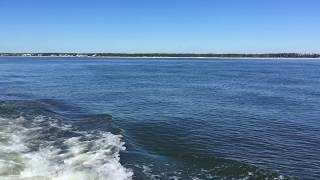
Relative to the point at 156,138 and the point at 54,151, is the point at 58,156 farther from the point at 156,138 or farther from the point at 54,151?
the point at 156,138

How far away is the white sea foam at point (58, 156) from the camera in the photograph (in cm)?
2092

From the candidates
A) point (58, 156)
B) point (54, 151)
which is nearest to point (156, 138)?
point (54, 151)

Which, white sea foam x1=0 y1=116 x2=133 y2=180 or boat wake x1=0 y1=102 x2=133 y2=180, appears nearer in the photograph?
white sea foam x1=0 y1=116 x2=133 y2=180

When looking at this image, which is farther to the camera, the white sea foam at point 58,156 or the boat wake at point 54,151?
the boat wake at point 54,151

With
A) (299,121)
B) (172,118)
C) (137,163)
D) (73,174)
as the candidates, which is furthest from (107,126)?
(299,121)

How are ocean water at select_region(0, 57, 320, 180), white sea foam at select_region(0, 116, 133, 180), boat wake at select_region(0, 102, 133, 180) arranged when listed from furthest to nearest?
ocean water at select_region(0, 57, 320, 180)
boat wake at select_region(0, 102, 133, 180)
white sea foam at select_region(0, 116, 133, 180)

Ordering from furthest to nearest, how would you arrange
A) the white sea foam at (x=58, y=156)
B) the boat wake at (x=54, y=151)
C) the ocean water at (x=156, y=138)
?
the ocean water at (x=156, y=138) → the boat wake at (x=54, y=151) → the white sea foam at (x=58, y=156)

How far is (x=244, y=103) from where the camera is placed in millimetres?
47969

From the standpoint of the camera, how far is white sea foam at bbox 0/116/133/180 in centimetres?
2092

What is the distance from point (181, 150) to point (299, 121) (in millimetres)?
14764

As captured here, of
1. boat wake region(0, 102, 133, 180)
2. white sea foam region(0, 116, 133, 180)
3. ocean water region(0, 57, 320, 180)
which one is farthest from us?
ocean water region(0, 57, 320, 180)

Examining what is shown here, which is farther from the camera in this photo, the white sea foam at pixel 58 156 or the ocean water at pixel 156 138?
the ocean water at pixel 156 138

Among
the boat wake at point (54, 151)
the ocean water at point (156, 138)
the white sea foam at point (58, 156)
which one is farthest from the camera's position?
the ocean water at point (156, 138)

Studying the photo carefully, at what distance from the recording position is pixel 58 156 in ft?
79.7
